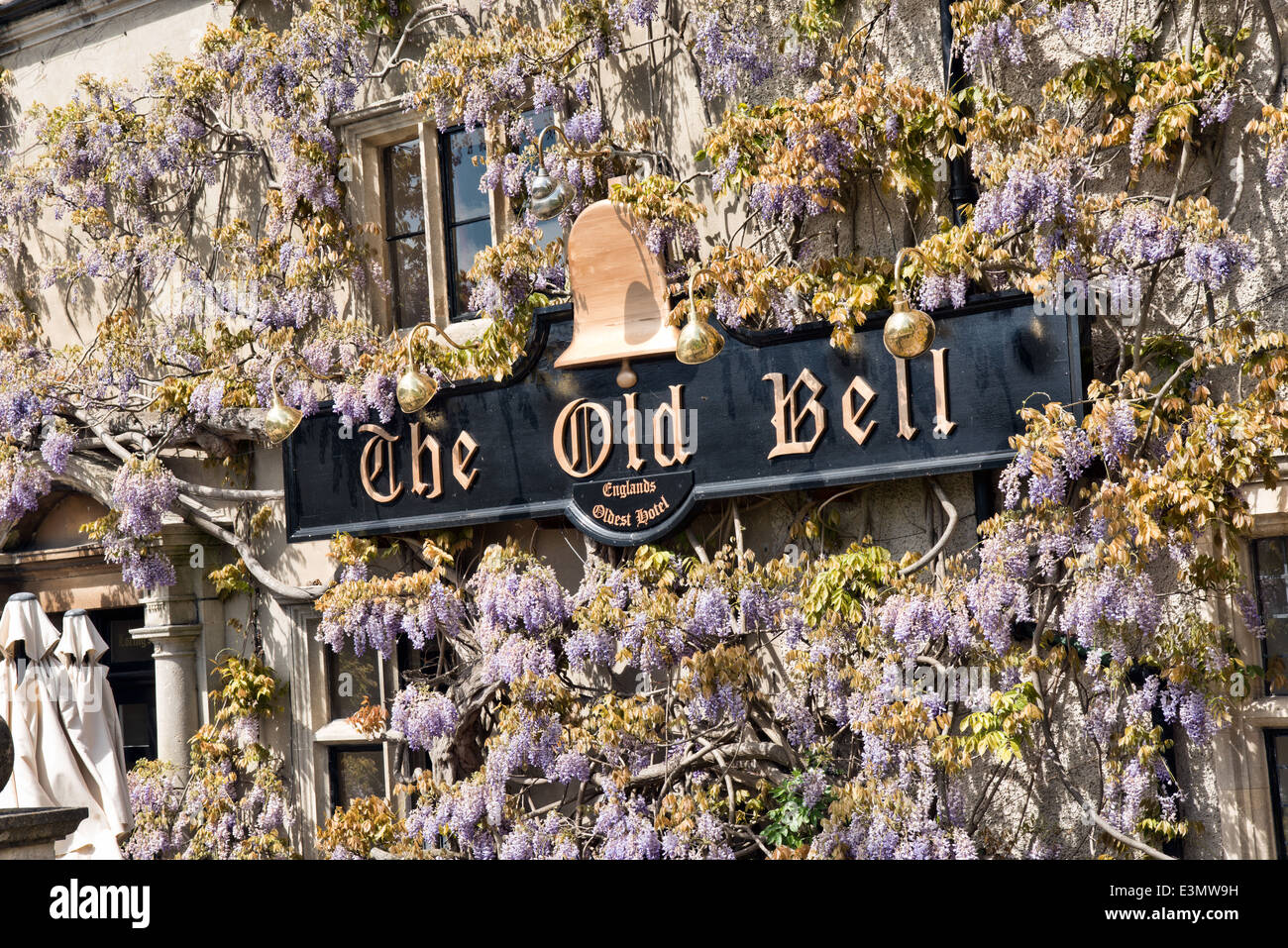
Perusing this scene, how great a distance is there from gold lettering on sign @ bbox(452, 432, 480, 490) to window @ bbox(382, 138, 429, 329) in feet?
3.92

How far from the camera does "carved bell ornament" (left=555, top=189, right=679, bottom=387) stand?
7203mm

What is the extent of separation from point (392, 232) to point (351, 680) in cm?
273

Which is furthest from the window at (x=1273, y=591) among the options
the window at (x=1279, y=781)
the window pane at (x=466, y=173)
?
the window pane at (x=466, y=173)

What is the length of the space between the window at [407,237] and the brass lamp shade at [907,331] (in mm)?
3708

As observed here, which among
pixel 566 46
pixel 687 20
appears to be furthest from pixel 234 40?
pixel 687 20

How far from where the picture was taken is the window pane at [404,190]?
8625mm

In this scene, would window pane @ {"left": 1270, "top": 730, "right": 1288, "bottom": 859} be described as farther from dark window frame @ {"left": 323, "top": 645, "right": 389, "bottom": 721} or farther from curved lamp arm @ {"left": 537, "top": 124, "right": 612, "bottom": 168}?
dark window frame @ {"left": 323, "top": 645, "right": 389, "bottom": 721}

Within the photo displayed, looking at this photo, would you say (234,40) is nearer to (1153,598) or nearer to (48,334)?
(48,334)

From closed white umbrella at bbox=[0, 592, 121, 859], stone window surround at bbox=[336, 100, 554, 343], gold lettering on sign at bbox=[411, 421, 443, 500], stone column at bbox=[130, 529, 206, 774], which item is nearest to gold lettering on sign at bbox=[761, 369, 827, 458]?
gold lettering on sign at bbox=[411, 421, 443, 500]

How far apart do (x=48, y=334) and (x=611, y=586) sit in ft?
17.1

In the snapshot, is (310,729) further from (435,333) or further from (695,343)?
(695,343)

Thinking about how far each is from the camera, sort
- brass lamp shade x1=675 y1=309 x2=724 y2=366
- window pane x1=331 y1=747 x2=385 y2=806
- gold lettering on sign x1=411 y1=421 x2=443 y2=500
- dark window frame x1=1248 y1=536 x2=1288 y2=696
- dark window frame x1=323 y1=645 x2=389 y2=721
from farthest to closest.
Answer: dark window frame x1=323 y1=645 x2=389 y2=721, window pane x1=331 y1=747 x2=385 y2=806, gold lettering on sign x1=411 y1=421 x2=443 y2=500, brass lamp shade x1=675 y1=309 x2=724 y2=366, dark window frame x1=1248 y1=536 x2=1288 y2=696

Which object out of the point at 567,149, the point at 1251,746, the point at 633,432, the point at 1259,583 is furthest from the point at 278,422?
the point at 1251,746

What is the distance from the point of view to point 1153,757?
5895 mm
